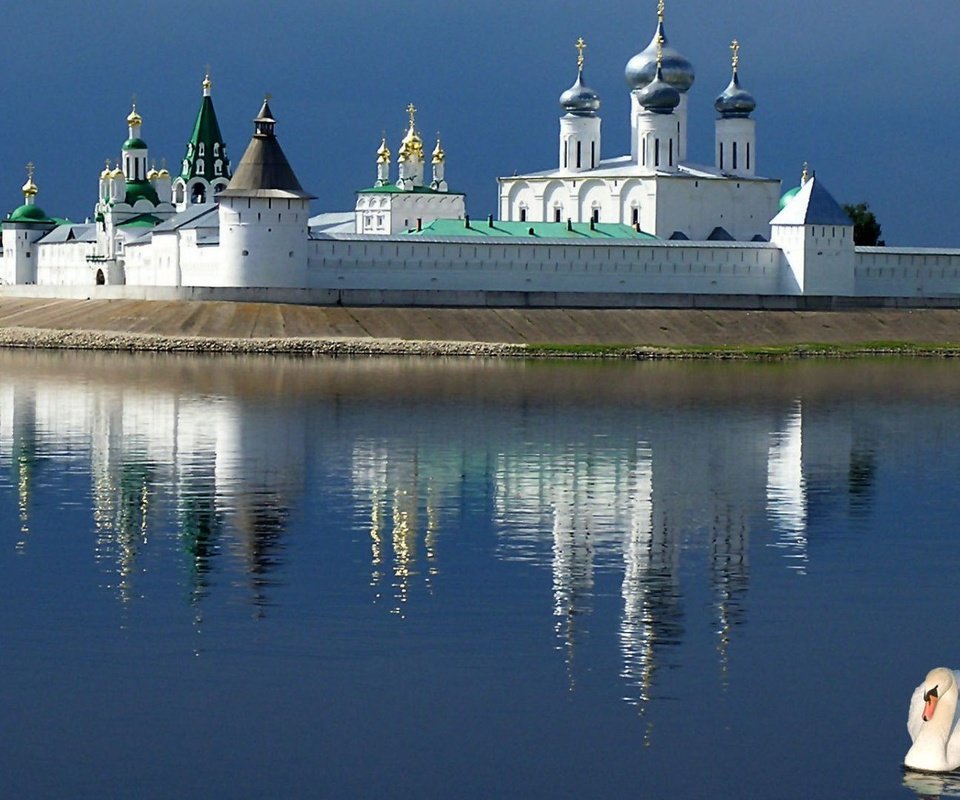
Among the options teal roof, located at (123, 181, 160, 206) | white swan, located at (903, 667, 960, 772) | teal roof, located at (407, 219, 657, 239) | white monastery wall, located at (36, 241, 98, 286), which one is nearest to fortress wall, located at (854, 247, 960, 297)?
teal roof, located at (407, 219, 657, 239)

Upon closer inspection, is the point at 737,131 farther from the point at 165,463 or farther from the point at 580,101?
the point at 165,463

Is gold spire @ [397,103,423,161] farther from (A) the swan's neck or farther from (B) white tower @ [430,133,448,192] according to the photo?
(A) the swan's neck

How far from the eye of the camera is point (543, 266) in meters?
52.3

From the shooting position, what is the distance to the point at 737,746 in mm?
10961

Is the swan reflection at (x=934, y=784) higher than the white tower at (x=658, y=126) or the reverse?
the reverse

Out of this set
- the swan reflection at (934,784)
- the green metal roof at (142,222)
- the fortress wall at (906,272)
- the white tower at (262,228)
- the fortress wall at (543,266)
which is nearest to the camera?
the swan reflection at (934,784)

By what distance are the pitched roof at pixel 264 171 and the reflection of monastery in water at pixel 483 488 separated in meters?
18.9

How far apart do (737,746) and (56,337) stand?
36.0 meters

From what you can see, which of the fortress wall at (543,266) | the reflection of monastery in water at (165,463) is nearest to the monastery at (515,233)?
the fortress wall at (543,266)

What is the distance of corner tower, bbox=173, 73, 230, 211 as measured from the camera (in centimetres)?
6094

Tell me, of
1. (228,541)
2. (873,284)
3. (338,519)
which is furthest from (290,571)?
(873,284)

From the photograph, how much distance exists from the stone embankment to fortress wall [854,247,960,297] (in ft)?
11.1

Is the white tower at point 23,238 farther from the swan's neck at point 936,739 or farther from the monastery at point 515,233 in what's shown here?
the swan's neck at point 936,739

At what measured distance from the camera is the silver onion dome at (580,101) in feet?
198
